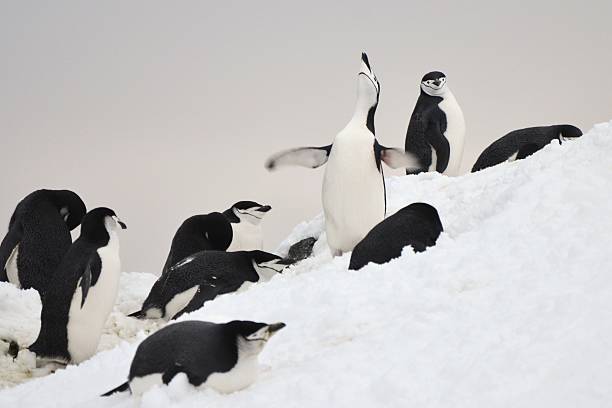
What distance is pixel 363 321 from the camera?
3592mm

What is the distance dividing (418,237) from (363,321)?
128 cm

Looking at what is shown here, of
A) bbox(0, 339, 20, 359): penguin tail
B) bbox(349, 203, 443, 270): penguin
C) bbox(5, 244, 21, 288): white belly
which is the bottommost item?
bbox(0, 339, 20, 359): penguin tail

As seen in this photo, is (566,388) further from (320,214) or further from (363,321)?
(320,214)

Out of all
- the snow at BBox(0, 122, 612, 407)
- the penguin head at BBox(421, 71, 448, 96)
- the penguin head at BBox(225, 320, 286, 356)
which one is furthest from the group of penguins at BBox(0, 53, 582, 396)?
the penguin head at BBox(421, 71, 448, 96)

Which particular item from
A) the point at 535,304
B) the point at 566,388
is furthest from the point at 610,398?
the point at 535,304

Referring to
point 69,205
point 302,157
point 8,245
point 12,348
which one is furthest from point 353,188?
point 8,245

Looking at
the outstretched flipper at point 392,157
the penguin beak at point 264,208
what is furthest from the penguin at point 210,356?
the penguin beak at point 264,208

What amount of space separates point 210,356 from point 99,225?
2.93 metres

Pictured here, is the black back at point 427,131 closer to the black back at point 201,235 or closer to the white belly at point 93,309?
the black back at point 201,235

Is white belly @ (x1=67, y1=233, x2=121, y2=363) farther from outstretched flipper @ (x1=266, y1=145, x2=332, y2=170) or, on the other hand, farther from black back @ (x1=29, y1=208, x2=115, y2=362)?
outstretched flipper @ (x1=266, y1=145, x2=332, y2=170)

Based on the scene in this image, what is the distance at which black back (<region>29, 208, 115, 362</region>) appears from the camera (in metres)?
5.78

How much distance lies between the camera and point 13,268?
23.0ft

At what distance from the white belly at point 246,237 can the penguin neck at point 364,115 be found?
2.09 meters

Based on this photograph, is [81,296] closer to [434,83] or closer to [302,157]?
[302,157]
